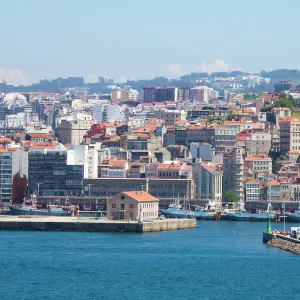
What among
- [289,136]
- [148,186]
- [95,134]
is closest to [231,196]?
[148,186]

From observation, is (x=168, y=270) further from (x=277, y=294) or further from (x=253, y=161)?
(x=253, y=161)

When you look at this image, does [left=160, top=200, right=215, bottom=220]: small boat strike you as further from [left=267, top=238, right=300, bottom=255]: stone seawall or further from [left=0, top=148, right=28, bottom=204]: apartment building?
[left=267, top=238, right=300, bottom=255]: stone seawall

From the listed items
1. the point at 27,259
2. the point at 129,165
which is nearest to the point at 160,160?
the point at 129,165

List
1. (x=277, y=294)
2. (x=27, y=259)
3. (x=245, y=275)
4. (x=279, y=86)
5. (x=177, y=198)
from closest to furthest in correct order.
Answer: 1. (x=277, y=294)
2. (x=245, y=275)
3. (x=27, y=259)
4. (x=177, y=198)
5. (x=279, y=86)

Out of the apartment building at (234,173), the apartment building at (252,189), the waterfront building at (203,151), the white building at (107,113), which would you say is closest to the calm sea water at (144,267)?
the apartment building at (234,173)

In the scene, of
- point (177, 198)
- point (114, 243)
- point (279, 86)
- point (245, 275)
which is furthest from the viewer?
point (279, 86)

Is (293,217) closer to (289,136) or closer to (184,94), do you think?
(289,136)

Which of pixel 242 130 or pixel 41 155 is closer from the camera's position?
pixel 41 155

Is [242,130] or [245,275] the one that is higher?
[242,130]

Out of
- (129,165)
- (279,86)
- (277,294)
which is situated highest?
(279,86)
